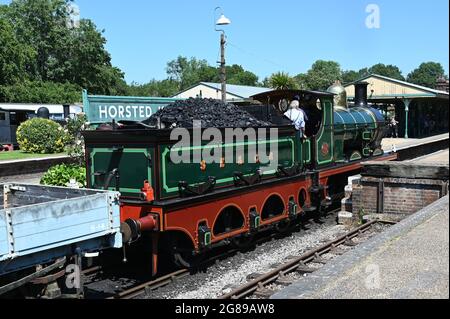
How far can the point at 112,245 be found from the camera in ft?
19.8

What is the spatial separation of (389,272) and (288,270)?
101 inches

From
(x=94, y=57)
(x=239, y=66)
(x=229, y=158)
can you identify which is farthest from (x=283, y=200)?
(x=239, y=66)

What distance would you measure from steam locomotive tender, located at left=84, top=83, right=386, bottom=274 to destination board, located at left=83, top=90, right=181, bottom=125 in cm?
235

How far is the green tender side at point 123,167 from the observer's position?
7191mm

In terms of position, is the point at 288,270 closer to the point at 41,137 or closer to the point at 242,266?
the point at 242,266

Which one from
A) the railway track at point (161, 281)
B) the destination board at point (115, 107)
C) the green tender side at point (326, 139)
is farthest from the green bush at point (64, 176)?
the green tender side at point (326, 139)

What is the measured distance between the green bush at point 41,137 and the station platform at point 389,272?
16.7 metres

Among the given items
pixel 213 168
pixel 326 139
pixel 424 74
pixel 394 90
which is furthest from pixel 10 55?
pixel 424 74

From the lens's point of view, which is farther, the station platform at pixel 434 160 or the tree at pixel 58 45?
the tree at pixel 58 45

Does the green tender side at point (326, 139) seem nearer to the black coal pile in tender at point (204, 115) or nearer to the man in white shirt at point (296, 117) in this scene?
the man in white shirt at point (296, 117)

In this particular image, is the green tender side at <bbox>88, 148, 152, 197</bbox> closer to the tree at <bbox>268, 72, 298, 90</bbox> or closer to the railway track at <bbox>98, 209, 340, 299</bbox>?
the railway track at <bbox>98, 209, 340, 299</bbox>

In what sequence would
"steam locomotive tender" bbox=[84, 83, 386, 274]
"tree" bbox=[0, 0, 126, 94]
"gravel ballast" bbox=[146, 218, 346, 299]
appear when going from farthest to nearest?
1. "tree" bbox=[0, 0, 126, 94]
2. "steam locomotive tender" bbox=[84, 83, 386, 274]
3. "gravel ballast" bbox=[146, 218, 346, 299]

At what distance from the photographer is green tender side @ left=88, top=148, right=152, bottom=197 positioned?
719 centimetres

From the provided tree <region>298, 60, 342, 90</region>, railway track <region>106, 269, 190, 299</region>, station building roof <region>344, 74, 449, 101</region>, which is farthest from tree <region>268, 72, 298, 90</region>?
tree <region>298, 60, 342, 90</region>
